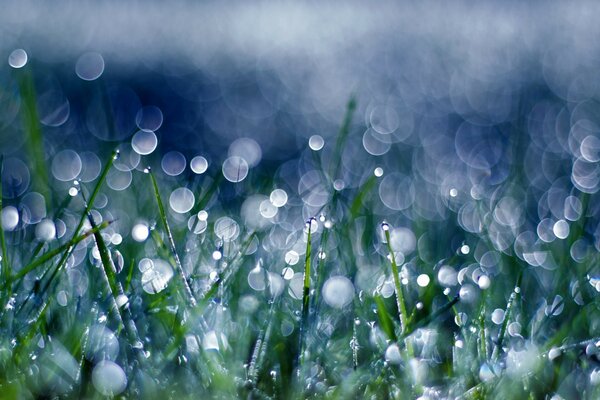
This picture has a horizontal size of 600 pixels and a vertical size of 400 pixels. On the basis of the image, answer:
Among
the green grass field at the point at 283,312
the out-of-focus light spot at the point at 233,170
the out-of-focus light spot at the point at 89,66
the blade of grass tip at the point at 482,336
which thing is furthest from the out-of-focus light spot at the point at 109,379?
the out-of-focus light spot at the point at 89,66

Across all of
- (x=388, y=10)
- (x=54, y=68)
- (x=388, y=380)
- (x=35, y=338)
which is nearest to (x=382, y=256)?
(x=388, y=380)

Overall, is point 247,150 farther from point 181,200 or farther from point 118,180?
point 181,200

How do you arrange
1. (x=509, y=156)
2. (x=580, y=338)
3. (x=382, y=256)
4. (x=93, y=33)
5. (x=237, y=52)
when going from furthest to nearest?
1. (x=93, y=33)
2. (x=237, y=52)
3. (x=509, y=156)
4. (x=382, y=256)
5. (x=580, y=338)

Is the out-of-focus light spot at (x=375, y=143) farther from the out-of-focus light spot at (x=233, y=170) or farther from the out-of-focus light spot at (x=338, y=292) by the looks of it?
the out-of-focus light spot at (x=338, y=292)

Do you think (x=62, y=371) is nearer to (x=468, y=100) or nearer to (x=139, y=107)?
(x=139, y=107)

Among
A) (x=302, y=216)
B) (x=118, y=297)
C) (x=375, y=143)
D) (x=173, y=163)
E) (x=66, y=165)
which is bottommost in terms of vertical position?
(x=375, y=143)

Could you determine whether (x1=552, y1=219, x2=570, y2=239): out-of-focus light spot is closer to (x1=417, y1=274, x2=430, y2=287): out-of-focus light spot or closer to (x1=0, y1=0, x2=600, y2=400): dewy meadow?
(x1=0, y1=0, x2=600, y2=400): dewy meadow

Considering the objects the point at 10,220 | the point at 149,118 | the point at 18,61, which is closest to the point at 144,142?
the point at 18,61
